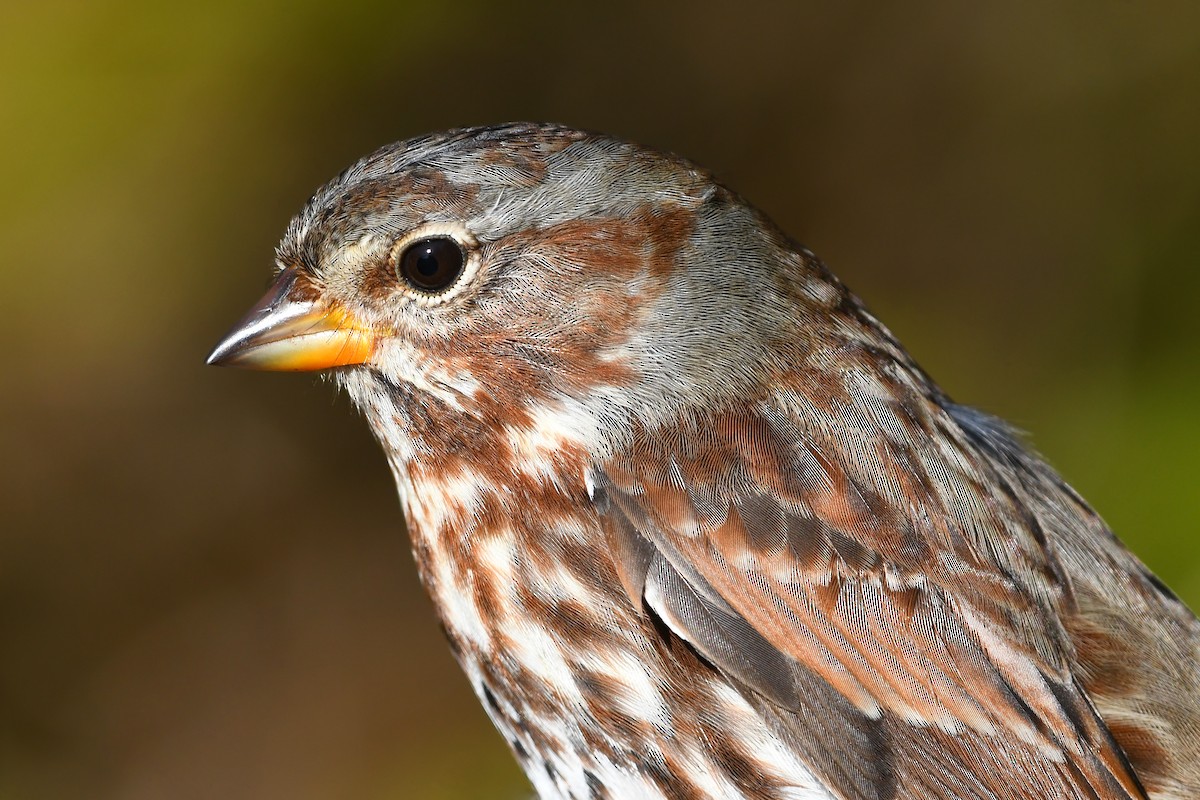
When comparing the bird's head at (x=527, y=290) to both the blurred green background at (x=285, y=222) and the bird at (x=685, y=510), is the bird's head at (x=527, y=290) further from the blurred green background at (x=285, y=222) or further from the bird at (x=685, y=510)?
the blurred green background at (x=285, y=222)

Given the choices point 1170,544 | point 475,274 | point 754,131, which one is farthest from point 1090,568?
point 754,131

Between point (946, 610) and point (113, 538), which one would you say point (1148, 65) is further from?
point (113, 538)

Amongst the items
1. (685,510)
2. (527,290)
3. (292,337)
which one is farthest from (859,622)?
(292,337)

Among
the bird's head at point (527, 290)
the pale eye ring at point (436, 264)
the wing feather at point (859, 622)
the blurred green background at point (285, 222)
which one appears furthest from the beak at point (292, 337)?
the blurred green background at point (285, 222)

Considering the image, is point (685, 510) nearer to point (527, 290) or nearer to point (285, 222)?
point (527, 290)

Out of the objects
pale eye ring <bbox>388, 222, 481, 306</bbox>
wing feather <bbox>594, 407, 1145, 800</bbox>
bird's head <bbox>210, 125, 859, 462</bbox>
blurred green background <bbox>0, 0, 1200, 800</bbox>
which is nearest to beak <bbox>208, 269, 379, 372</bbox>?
bird's head <bbox>210, 125, 859, 462</bbox>

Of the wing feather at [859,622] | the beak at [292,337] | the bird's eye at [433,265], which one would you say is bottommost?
the wing feather at [859,622]

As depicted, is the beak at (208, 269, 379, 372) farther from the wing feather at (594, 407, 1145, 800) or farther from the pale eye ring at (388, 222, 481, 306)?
the wing feather at (594, 407, 1145, 800)

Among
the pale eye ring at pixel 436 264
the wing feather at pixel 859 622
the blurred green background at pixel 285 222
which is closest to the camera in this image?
the wing feather at pixel 859 622

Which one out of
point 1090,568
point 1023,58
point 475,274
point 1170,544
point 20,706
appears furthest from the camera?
point 1023,58
